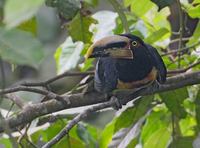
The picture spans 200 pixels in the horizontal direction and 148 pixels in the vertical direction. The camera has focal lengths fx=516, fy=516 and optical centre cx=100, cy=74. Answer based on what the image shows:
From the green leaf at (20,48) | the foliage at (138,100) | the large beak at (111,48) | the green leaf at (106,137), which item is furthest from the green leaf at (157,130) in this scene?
the green leaf at (20,48)

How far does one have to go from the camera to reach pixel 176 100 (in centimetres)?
143

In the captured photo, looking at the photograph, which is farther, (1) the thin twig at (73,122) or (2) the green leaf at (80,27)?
(2) the green leaf at (80,27)

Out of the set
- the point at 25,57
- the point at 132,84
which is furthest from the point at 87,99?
the point at 25,57

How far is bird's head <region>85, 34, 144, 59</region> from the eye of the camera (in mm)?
1095

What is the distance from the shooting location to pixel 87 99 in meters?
1.19

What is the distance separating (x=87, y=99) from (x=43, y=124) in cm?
29

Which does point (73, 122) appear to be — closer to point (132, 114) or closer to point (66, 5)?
point (66, 5)

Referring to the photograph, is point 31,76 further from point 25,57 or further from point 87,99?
point 25,57

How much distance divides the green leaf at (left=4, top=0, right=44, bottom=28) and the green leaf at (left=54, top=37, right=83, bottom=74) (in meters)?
1.20

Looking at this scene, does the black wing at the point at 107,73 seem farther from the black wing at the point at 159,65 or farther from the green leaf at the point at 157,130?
the green leaf at the point at 157,130

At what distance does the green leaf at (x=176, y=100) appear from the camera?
56.3 inches

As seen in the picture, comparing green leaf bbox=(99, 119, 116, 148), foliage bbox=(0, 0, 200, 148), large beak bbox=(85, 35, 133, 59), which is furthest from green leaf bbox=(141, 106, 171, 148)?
large beak bbox=(85, 35, 133, 59)

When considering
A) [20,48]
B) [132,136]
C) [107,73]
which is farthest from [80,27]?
[20,48]

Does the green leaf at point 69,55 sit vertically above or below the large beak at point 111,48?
below
